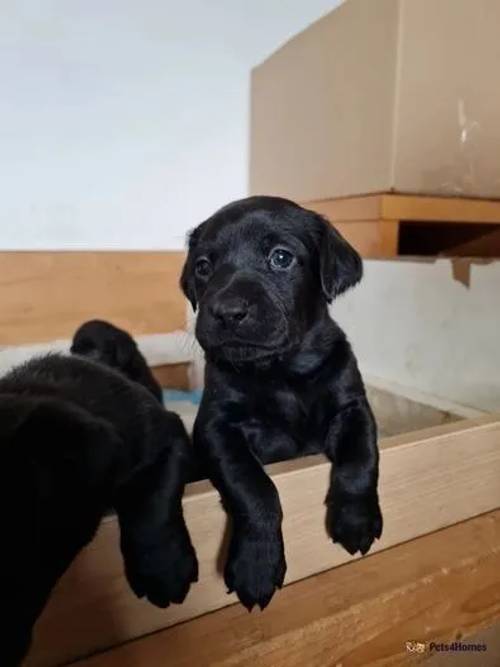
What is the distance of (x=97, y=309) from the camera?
6.57ft

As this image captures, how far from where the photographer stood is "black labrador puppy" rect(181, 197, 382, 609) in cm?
78

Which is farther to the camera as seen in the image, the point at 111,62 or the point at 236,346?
the point at 111,62

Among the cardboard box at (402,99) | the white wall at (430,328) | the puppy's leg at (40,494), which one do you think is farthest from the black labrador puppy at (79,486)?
the cardboard box at (402,99)

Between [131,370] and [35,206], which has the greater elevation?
[35,206]

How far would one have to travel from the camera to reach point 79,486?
20.8 inches

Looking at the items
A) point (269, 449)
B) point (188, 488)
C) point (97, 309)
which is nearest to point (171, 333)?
point (97, 309)

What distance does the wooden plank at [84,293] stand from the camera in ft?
6.15

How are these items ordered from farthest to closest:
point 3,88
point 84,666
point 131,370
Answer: point 3,88 → point 131,370 → point 84,666

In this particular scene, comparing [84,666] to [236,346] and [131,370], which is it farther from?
[131,370]

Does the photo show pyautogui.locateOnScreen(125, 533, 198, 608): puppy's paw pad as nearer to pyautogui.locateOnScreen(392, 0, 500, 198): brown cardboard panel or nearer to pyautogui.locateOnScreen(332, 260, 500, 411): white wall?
pyautogui.locateOnScreen(332, 260, 500, 411): white wall

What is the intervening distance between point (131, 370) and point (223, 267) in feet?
1.86

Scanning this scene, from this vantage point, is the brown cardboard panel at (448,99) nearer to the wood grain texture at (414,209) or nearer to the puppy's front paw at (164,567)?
the wood grain texture at (414,209)

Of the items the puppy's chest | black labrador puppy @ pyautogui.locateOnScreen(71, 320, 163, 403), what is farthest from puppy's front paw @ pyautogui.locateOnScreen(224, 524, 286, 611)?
black labrador puppy @ pyautogui.locateOnScreen(71, 320, 163, 403)

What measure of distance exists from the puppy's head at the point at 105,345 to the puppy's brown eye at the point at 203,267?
17.4 inches
